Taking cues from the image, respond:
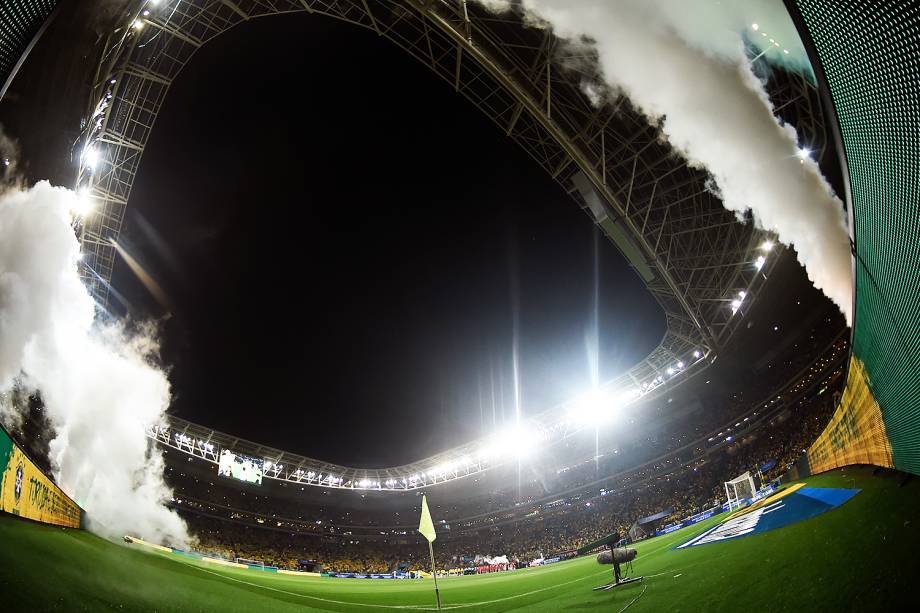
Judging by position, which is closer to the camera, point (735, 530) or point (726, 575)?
point (726, 575)

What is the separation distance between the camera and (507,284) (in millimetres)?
19141

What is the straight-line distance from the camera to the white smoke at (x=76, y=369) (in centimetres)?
1030

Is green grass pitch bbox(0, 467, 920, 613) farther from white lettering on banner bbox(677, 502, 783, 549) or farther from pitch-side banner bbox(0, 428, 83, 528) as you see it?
white lettering on banner bbox(677, 502, 783, 549)

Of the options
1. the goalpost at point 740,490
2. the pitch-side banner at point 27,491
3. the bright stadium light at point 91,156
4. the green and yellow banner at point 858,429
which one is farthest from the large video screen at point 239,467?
the green and yellow banner at point 858,429

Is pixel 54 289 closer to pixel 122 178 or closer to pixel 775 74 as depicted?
pixel 122 178

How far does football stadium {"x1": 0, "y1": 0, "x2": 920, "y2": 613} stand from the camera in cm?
498

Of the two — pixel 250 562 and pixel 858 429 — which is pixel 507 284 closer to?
pixel 858 429

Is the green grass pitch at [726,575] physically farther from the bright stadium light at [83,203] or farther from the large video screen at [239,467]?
the large video screen at [239,467]

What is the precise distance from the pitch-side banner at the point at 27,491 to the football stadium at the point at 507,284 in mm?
105

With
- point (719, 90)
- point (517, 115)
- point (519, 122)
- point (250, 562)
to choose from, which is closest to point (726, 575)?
point (719, 90)

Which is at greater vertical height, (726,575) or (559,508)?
(726,575)

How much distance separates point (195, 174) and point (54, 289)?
560 cm

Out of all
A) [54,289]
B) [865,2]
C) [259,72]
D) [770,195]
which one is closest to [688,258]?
[770,195]

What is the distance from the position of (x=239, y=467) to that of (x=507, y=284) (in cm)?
2616
